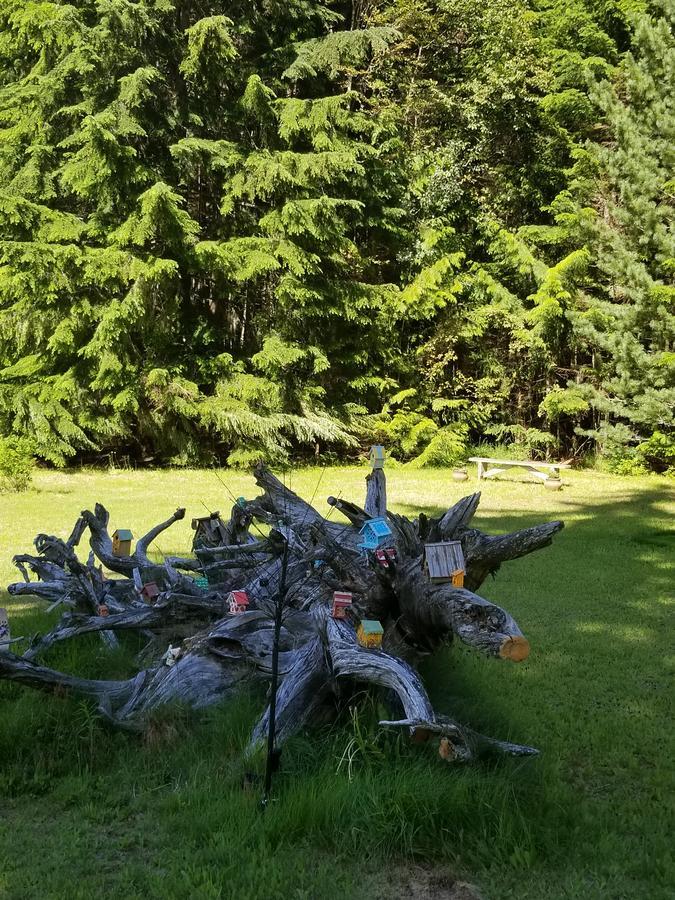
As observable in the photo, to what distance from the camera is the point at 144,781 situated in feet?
11.2

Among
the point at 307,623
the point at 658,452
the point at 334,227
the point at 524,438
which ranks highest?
the point at 334,227

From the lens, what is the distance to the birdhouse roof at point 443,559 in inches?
142

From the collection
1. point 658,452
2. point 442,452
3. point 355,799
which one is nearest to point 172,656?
point 355,799

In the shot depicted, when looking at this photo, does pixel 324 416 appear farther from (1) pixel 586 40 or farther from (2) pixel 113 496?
(1) pixel 586 40

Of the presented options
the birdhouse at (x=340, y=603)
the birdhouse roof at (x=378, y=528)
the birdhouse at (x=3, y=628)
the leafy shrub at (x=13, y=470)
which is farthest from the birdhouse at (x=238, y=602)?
the leafy shrub at (x=13, y=470)

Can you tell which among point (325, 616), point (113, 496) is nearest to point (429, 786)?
point (325, 616)

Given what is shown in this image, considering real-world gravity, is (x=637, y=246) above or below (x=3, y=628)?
above

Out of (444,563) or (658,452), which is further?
(658,452)

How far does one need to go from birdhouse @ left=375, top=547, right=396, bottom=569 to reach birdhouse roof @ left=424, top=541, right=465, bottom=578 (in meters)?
0.36

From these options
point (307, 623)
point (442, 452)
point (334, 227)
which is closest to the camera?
point (307, 623)

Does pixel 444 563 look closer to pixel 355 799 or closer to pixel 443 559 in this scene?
pixel 443 559

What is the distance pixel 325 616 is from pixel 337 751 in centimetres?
66

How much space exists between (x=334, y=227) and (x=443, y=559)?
14949 mm

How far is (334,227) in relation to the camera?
17625 mm
